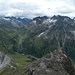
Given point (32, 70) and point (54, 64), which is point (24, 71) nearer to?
point (32, 70)

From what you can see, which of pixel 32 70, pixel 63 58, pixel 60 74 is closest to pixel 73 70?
pixel 63 58

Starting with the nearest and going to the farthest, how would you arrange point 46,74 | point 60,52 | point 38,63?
point 46,74 → point 38,63 → point 60,52

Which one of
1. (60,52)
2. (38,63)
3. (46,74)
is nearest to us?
(46,74)

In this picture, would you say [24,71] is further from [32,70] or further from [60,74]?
[60,74]

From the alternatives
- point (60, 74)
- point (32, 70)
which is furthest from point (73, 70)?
point (32, 70)

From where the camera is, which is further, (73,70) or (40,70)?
(73,70)

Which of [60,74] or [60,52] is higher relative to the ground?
[60,52]
